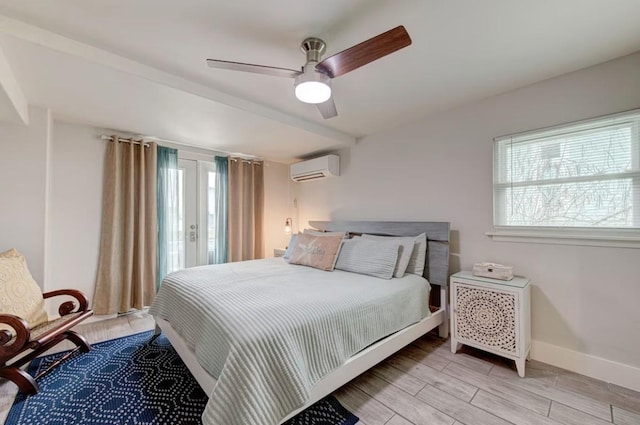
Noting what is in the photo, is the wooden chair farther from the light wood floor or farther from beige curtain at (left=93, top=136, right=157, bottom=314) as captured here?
beige curtain at (left=93, top=136, right=157, bottom=314)

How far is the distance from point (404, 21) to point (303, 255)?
7.65ft

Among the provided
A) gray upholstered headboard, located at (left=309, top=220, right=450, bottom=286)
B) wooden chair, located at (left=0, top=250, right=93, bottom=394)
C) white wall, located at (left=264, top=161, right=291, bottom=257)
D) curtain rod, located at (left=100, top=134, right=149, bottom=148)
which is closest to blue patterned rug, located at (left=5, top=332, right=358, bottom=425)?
wooden chair, located at (left=0, top=250, right=93, bottom=394)

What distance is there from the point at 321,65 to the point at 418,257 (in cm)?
202

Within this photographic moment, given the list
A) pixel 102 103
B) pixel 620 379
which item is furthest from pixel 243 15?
pixel 620 379

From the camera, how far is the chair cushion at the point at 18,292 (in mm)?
1988

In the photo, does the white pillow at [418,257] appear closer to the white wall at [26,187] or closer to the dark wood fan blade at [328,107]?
the dark wood fan blade at [328,107]

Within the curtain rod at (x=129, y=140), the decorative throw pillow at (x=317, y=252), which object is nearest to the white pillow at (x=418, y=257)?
the decorative throw pillow at (x=317, y=252)

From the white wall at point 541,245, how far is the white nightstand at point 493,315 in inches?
8.5

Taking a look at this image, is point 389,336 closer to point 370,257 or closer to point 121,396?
point 370,257

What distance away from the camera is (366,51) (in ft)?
4.80

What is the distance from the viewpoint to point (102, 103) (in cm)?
240

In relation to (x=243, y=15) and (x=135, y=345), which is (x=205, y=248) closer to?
(x=135, y=345)

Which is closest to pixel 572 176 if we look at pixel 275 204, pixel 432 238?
pixel 432 238

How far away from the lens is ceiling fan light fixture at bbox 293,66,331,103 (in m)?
1.64
